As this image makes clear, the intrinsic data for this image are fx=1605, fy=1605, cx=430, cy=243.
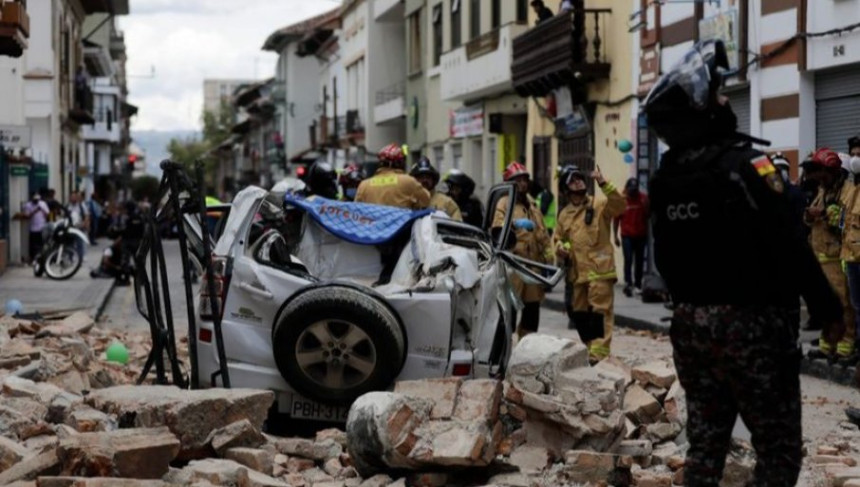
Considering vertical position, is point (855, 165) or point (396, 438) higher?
point (855, 165)

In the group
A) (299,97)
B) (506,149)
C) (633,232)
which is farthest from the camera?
(299,97)

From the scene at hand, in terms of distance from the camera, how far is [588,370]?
848 centimetres

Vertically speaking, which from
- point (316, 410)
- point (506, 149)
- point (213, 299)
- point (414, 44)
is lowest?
point (316, 410)

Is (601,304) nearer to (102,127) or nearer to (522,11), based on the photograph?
(522,11)

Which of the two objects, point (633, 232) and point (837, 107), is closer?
point (837, 107)

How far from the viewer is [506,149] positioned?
35.7m

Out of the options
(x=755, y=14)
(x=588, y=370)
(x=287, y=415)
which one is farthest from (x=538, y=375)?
(x=755, y=14)

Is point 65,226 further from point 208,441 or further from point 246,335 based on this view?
point 208,441

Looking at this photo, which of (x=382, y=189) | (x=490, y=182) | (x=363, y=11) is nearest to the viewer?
(x=382, y=189)

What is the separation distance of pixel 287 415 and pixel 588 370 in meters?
1.93

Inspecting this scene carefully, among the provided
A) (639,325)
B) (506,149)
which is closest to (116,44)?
(506,149)

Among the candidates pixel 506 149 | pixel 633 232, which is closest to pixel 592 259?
pixel 633 232

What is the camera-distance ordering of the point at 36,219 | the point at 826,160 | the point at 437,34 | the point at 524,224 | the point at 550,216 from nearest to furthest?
1. the point at 524,224
2. the point at 826,160
3. the point at 550,216
4. the point at 36,219
5. the point at 437,34

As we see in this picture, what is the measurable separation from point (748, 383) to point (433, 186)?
8802 millimetres
